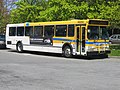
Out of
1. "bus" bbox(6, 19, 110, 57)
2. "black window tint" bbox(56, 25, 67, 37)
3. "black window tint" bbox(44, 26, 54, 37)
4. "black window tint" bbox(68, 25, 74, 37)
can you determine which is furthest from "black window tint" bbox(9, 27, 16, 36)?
"black window tint" bbox(68, 25, 74, 37)

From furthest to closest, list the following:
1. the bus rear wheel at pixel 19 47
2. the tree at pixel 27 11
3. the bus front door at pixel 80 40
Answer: the tree at pixel 27 11, the bus rear wheel at pixel 19 47, the bus front door at pixel 80 40

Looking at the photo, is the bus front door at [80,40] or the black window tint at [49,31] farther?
the black window tint at [49,31]

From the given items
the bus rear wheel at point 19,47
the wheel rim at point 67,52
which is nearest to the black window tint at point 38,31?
the bus rear wheel at point 19,47

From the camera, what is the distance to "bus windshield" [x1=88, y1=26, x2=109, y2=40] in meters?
22.6

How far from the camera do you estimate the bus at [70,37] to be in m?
22.6

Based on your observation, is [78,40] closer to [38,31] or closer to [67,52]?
[67,52]

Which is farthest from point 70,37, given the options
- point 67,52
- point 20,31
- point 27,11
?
point 27,11

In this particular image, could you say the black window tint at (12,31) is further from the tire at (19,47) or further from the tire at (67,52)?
the tire at (67,52)

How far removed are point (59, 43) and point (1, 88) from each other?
14.4 metres

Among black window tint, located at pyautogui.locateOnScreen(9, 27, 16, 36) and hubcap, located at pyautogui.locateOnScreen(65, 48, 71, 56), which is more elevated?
black window tint, located at pyautogui.locateOnScreen(9, 27, 16, 36)

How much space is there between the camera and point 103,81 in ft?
38.9

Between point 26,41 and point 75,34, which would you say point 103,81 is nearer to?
point 75,34

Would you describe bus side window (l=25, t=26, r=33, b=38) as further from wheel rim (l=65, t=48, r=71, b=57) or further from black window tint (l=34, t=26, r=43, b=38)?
wheel rim (l=65, t=48, r=71, b=57)

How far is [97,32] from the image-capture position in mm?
23062
